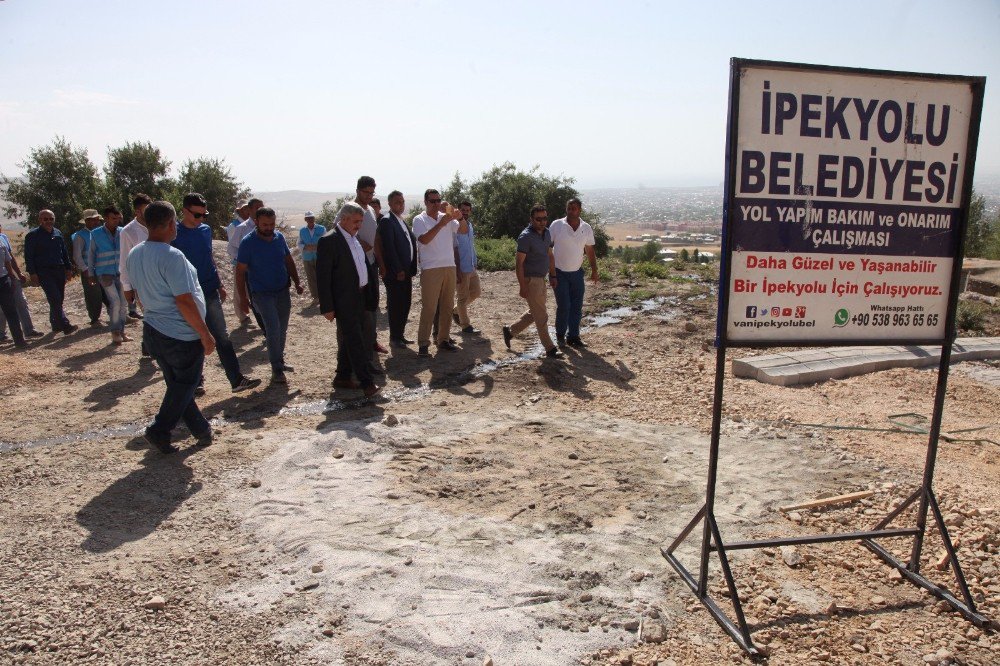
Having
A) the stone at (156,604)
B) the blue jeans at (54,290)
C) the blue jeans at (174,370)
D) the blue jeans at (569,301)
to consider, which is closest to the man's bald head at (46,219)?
the blue jeans at (54,290)

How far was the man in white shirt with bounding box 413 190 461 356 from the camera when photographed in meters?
7.43

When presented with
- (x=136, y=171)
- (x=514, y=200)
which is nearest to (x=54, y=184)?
(x=136, y=171)

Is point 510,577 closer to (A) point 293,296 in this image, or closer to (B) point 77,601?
(B) point 77,601

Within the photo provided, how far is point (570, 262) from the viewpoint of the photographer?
7.83m

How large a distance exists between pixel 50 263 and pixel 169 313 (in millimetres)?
5664

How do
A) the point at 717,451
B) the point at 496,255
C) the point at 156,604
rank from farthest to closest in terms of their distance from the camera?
1. the point at 496,255
2. the point at 717,451
3. the point at 156,604

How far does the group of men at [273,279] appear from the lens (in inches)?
Answer: 182

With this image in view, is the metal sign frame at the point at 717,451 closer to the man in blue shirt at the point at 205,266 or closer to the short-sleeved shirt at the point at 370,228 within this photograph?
the man in blue shirt at the point at 205,266

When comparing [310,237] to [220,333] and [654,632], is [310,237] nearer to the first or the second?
[220,333]

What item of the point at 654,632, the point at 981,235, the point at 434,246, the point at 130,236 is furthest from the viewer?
the point at 981,235

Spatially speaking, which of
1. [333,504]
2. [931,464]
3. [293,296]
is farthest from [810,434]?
[293,296]

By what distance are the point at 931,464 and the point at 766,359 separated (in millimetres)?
3863

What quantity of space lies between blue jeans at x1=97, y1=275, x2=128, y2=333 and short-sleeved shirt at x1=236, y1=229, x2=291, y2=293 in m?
3.03

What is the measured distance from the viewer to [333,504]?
4035 millimetres
